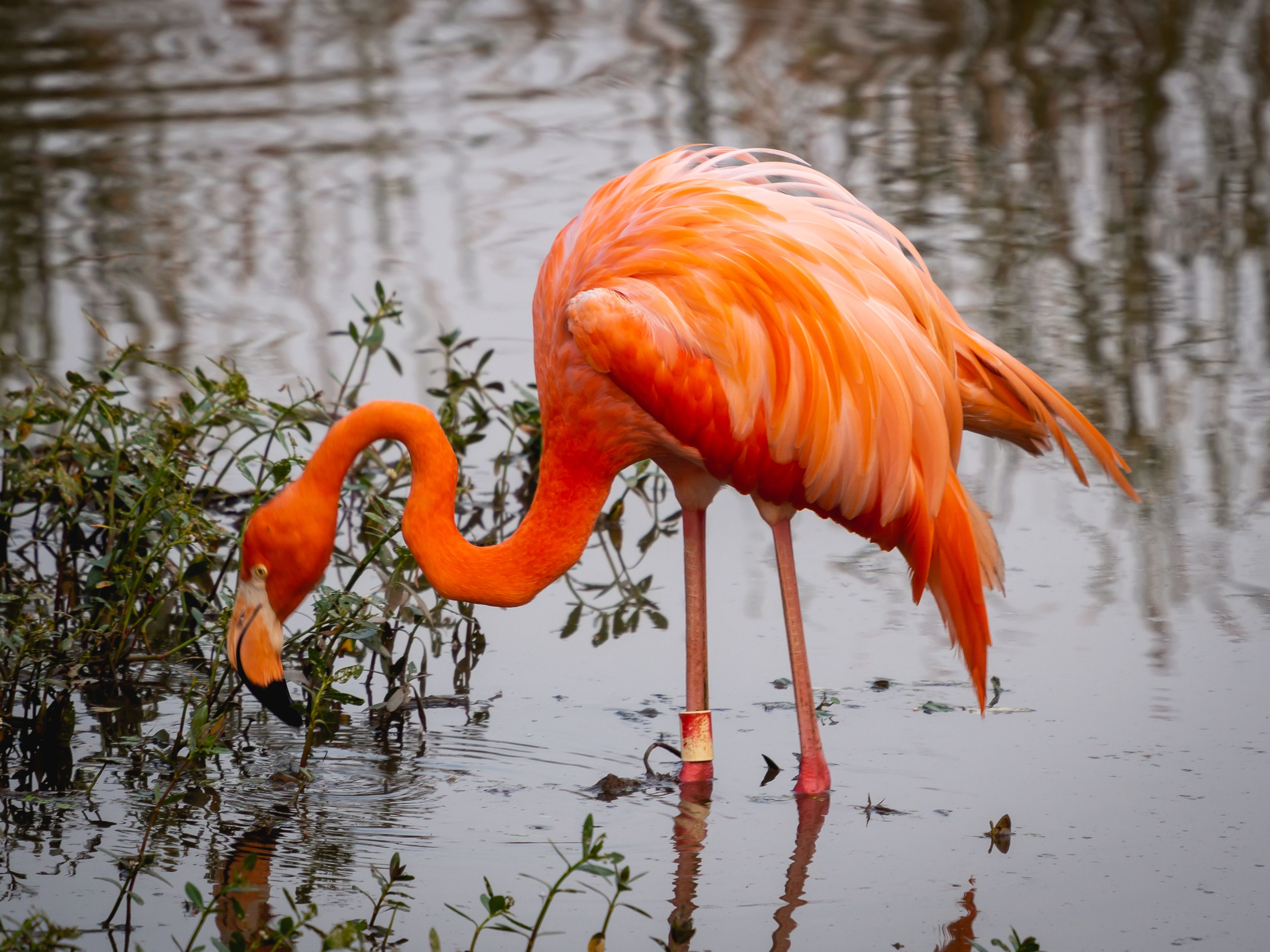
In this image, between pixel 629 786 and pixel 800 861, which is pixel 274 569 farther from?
pixel 800 861

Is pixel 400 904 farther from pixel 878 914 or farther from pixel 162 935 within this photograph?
pixel 878 914

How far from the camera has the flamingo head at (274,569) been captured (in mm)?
4066

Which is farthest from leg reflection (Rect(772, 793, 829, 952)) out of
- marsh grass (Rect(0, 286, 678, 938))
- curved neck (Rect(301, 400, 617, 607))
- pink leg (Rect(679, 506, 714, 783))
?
marsh grass (Rect(0, 286, 678, 938))

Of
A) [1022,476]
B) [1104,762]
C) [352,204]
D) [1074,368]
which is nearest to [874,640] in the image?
[1104,762]

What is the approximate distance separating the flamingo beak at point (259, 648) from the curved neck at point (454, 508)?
31 centimetres

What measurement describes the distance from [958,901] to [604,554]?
237 cm

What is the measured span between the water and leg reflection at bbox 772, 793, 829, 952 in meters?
0.01

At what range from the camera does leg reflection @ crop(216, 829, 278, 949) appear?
3279 mm

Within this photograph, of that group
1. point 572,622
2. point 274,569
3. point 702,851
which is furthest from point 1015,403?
point 274,569

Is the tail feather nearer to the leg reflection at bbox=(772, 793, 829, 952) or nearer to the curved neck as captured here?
the curved neck

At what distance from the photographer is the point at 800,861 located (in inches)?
154

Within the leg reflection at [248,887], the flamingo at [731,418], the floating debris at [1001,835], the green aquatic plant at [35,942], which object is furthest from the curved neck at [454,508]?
the green aquatic plant at [35,942]

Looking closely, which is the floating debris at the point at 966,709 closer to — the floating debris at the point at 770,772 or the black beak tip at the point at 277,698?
the floating debris at the point at 770,772

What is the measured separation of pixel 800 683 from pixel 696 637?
34 cm
